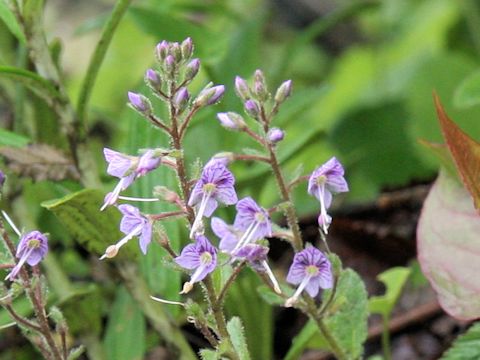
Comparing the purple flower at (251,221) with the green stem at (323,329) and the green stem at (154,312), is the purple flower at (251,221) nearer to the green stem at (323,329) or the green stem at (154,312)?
the green stem at (323,329)

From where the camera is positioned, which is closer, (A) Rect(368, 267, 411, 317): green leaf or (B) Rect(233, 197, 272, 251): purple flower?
(B) Rect(233, 197, 272, 251): purple flower

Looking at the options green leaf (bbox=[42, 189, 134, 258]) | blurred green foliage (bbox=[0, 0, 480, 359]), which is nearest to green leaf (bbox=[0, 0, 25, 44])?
blurred green foliage (bbox=[0, 0, 480, 359])

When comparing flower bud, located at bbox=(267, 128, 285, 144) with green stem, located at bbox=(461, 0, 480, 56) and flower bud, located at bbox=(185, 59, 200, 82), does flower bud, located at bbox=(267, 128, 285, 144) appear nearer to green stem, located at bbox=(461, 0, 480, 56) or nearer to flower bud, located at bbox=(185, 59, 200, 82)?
flower bud, located at bbox=(185, 59, 200, 82)

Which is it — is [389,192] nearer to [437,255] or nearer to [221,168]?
[437,255]

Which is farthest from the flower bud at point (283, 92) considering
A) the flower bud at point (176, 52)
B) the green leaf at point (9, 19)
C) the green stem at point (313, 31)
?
the green stem at point (313, 31)

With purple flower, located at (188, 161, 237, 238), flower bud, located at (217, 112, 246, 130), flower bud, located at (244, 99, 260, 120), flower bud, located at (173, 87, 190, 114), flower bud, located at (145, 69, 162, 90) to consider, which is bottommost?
purple flower, located at (188, 161, 237, 238)

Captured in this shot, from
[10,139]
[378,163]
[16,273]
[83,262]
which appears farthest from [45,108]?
[378,163]

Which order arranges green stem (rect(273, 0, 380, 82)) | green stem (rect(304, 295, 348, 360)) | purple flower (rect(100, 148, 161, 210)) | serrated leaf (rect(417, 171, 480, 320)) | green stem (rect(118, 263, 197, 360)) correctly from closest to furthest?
purple flower (rect(100, 148, 161, 210))
green stem (rect(304, 295, 348, 360))
serrated leaf (rect(417, 171, 480, 320))
green stem (rect(118, 263, 197, 360))
green stem (rect(273, 0, 380, 82))

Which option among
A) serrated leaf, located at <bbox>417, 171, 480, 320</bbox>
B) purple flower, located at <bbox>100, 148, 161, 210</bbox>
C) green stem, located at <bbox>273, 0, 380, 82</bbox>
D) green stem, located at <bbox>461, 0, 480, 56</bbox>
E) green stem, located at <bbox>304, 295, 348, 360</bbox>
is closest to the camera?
purple flower, located at <bbox>100, 148, 161, 210</bbox>
